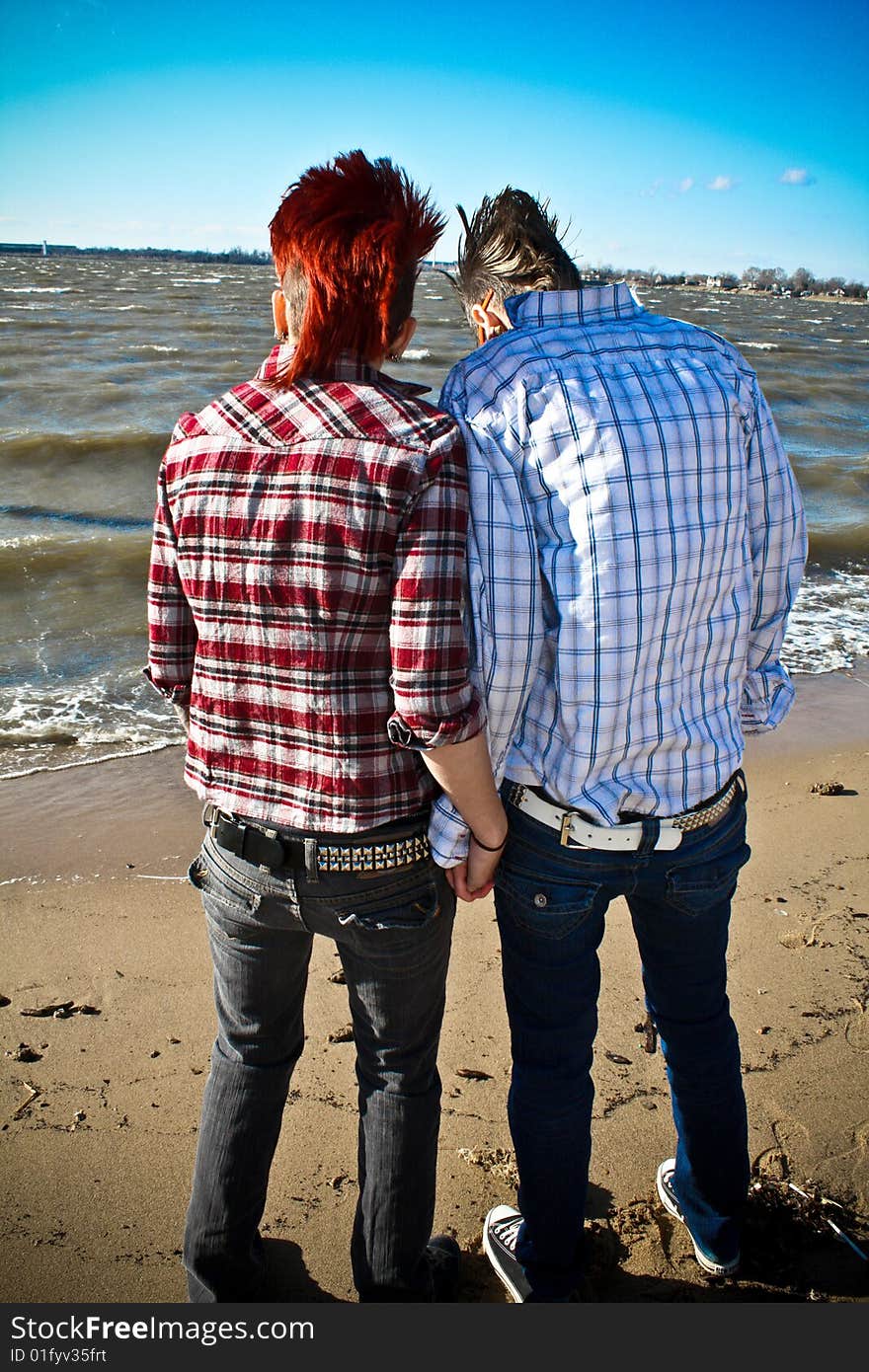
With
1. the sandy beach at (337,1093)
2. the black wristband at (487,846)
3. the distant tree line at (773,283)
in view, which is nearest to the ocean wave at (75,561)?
the sandy beach at (337,1093)

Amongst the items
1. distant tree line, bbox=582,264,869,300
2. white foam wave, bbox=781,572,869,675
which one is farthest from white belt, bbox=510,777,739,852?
distant tree line, bbox=582,264,869,300

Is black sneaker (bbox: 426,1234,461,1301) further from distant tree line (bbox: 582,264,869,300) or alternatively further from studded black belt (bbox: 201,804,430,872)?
distant tree line (bbox: 582,264,869,300)

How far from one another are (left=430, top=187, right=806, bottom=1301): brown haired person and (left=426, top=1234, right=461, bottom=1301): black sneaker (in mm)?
197

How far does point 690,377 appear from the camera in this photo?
156 cm

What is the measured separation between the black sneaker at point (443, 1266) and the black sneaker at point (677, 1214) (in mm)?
519

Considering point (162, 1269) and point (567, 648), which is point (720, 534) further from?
point (162, 1269)

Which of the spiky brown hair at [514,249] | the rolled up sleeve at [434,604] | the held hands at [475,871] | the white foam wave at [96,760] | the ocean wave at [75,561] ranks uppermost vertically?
the spiky brown hair at [514,249]

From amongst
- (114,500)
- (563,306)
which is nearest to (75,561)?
(114,500)

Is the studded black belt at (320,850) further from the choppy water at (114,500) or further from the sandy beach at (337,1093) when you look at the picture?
the choppy water at (114,500)

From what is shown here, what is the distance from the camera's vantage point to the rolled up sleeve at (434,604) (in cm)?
136

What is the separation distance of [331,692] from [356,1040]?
690 mm

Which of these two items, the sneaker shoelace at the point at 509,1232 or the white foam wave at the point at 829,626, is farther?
the white foam wave at the point at 829,626

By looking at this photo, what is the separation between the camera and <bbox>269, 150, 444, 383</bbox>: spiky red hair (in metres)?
1.35

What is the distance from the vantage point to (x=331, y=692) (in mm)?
1449
